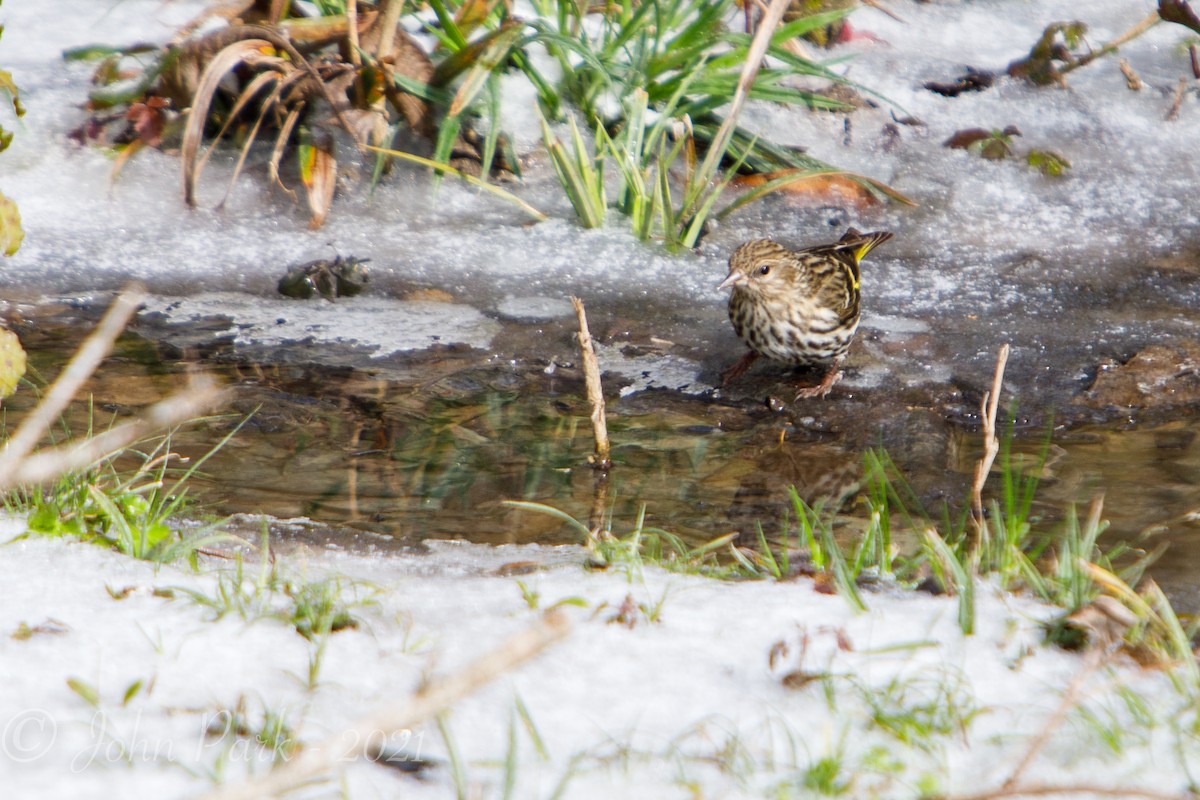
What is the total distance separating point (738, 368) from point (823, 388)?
A: 35 cm

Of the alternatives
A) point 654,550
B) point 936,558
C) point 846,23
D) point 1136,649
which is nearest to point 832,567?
point 936,558

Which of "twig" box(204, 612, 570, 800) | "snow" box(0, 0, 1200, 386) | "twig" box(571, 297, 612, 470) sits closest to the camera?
"twig" box(204, 612, 570, 800)

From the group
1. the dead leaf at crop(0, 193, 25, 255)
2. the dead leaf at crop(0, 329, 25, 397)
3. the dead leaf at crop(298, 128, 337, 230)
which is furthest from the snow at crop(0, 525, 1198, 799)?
the dead leaf at crop(298, 128, 337, 230)

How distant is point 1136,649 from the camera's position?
227 cm

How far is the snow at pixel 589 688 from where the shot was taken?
6.30 ft

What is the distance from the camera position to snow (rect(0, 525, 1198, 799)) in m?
1.92

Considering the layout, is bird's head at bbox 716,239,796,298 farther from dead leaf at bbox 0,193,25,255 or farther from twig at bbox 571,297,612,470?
dead leaf at bbox 0,193,25,255

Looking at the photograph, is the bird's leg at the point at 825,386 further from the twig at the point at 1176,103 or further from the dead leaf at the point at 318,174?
the twig at the point at 1176,103

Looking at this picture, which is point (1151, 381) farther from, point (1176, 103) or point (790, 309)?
point (1176, 103)

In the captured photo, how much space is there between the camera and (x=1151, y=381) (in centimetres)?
429

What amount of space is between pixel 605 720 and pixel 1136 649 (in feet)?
3.45

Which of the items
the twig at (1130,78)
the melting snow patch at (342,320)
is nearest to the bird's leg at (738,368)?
the melting snow patch at (342,320)

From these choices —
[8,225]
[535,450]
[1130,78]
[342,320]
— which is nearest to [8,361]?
[8,225]

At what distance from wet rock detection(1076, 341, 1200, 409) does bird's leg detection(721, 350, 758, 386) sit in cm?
123
